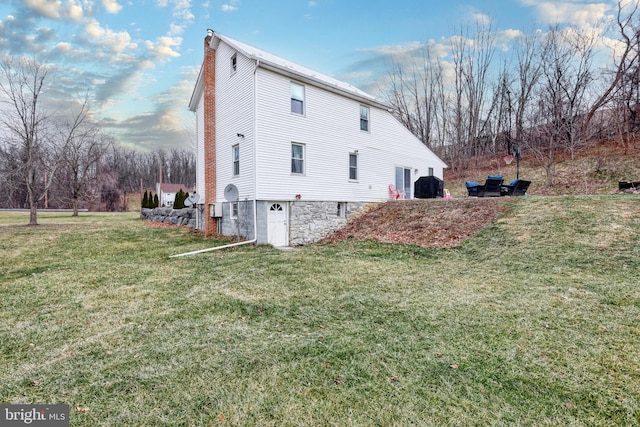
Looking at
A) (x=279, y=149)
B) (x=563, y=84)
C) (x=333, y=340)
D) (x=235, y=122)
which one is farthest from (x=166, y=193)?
(x=563, y=84)

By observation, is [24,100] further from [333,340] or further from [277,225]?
[333,340]

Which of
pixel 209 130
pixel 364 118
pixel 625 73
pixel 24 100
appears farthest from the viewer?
pixel 625 73

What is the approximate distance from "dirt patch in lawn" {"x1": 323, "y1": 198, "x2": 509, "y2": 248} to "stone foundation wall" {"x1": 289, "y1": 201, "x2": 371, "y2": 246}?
353mm

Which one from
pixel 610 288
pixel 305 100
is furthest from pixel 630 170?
pixel 305 100

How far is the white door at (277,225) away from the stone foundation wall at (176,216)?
6.02 metres

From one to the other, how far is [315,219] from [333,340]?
874 centimetres

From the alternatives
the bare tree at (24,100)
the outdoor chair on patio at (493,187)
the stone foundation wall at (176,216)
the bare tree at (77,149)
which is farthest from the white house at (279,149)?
the bare tree at (77,149)

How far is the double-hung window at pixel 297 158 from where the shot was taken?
37.9ft

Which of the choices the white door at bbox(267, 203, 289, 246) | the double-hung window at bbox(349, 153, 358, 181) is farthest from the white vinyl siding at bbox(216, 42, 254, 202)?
the double-hung window at bbox(349, 153, 358, 181)

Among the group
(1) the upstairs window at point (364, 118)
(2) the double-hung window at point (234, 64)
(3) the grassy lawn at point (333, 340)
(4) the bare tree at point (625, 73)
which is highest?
(4) the bare tree at point (625, 73)

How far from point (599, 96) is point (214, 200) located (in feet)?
91.1

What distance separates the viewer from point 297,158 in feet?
38.2

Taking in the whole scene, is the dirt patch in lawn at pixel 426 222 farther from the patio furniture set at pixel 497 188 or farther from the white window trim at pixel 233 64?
the white window trim at pixel 233 64

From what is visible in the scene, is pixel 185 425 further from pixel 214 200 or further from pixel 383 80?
pixel 383 80
